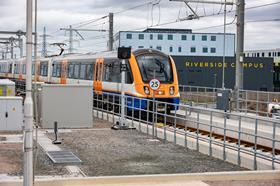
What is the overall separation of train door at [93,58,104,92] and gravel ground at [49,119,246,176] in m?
9.14

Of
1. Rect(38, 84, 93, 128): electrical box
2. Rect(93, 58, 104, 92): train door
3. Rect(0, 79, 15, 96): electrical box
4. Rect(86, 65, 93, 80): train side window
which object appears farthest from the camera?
Rect(86, 65, 93, 80): train side window

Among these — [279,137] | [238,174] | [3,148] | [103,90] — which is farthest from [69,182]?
[103,90]

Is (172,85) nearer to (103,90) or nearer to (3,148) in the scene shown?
(103,90)

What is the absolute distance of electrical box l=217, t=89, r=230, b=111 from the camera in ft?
73.4

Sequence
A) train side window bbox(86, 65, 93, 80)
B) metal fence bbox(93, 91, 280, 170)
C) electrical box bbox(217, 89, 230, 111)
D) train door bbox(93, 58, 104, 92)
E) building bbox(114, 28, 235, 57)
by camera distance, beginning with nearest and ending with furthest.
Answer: metal fence bbox(93, 91, 280, 170), electrical box bbox(217, 89, 230, 111), train door bbox(93, 58, 104, 92), train side window bbox(86, 65, 93, 80), building bbox(114, 28, 235, 57)

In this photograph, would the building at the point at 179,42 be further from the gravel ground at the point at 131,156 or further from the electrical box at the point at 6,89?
the gravel ground at the point at 131,156

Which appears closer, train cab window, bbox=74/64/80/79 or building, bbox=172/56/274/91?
train cab window, bbox=74/64/80/79

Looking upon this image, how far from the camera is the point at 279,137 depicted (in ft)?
49.9

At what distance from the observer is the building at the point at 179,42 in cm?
9525

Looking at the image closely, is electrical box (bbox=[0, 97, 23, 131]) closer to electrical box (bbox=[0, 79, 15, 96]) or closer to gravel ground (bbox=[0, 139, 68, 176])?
gravel ground (bbox=[0, 139, 68, 176])

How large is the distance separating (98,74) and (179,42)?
73265 millimetres

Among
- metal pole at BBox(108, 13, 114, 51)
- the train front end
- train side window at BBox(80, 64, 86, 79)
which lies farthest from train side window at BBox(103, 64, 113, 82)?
metal pole at BBox(108, 13, 114, 51)

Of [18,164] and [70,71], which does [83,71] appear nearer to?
[70,71]

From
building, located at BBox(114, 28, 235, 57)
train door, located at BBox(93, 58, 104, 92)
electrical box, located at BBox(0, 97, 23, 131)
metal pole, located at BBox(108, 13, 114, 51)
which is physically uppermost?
building, located at BBox(114, 28, 235, 57)
